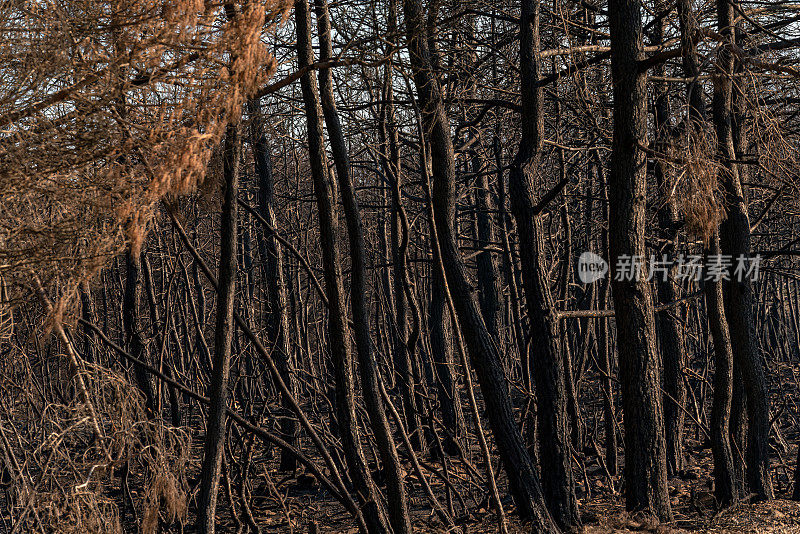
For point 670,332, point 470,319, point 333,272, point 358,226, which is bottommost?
point 670,332

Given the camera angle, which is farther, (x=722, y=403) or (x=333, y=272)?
(x=722, y=403)

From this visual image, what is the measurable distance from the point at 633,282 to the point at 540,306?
3.42 feet

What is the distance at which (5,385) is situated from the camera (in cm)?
556

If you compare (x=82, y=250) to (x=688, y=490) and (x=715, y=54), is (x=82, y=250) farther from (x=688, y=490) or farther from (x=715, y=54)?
(x=688, y=490)

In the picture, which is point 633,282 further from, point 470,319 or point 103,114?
point 103,114

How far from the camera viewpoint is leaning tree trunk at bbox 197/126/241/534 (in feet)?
18.2

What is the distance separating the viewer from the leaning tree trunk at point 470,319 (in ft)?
21.0

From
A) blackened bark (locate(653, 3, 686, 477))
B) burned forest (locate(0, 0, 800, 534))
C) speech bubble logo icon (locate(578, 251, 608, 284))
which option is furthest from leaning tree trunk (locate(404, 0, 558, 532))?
speech bubble logo icon (locate(578, 251, 608, 284))

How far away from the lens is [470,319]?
673 centimetres

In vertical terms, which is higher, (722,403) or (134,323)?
(134,323)

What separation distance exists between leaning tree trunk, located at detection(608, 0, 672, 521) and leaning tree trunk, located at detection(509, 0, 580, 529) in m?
0.65

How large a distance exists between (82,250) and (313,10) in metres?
3.06

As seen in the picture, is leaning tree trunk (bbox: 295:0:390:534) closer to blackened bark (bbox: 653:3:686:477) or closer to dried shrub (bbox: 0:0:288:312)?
dried shrub (bbox: 0:0:288:312)

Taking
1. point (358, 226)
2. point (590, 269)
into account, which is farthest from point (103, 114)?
point (590, 269)
